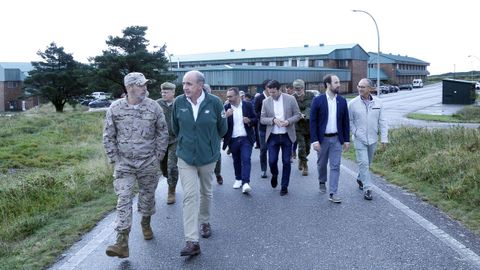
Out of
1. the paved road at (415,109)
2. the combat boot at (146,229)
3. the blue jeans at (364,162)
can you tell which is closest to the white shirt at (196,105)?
the combat boot at (146,229)

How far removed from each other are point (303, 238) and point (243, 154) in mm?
2867

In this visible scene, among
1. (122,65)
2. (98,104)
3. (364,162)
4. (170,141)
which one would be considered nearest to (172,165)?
(170,141)

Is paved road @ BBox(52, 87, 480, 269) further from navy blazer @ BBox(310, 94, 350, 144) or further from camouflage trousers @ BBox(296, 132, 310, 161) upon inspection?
camouflage trousers @ BBox(296, 132, 310, 161)

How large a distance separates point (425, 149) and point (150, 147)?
7378 millimetres

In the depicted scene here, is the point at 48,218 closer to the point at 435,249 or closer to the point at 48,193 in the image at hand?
the point at 48,193

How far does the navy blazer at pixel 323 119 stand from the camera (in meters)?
7.26

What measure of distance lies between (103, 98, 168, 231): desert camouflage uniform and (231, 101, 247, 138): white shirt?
10.3 feet

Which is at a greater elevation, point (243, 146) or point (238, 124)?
point (238, 124)

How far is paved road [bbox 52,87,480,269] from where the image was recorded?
15.0 ft

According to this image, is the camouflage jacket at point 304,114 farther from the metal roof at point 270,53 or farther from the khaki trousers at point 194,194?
the metal roof at point 270,53

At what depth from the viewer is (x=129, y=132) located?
4883mm

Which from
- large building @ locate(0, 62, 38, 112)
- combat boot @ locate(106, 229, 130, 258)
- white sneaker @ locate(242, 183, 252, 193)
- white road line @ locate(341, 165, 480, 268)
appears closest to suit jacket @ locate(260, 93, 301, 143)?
white sneaker @ locate(242, 183, 252, 193)

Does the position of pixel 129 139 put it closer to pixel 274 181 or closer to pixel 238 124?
pixel 238 124

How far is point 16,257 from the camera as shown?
4836 mm
